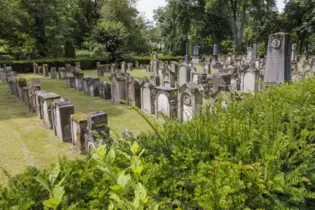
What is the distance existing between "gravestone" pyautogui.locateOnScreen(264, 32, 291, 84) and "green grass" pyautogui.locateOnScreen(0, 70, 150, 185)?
6.20 m

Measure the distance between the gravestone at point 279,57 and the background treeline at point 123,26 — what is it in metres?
22.1

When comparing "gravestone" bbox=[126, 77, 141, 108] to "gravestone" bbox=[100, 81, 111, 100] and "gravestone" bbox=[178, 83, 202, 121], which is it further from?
"gravestone" bbox=[178, 83, 202, 121]

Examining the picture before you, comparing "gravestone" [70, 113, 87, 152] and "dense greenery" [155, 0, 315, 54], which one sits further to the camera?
"dense greenery" [155, 0, 315, 54]

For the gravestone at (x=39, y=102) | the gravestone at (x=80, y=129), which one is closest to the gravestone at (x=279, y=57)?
the gravestone at (x=80, y=129)

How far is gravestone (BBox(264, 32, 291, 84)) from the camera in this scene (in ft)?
33.6

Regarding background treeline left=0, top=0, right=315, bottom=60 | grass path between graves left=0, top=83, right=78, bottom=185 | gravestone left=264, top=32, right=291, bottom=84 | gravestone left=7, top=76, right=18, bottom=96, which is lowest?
grass path between graves left=0, top=83, right=78, bottom=185

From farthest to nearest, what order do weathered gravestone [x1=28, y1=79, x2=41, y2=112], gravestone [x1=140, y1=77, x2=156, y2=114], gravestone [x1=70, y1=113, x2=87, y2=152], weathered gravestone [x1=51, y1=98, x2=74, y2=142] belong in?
gravestone [x1=140, y1=77, x2=156, y2=114], weathered gravestone [x1=28, y1=79, x2=41, y2=112], weathered gravestone [x1=51, y1=98, x2=74, y2=142], gravestone [x1=70, y1=113, x2=87, y2=152]

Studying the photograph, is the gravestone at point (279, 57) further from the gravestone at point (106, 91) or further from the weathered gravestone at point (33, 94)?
the weathered gravestone at point (33, 94)

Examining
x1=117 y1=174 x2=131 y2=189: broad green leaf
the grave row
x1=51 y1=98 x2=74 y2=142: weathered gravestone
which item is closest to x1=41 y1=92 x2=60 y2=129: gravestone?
the grave row

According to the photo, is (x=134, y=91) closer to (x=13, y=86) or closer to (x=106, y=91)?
(x=106, y=91)

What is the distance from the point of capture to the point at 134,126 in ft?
27.8

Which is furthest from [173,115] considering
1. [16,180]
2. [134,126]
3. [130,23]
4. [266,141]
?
[130,23]

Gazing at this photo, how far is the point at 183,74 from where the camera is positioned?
48.0ft

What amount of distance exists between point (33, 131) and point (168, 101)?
4.77 m
